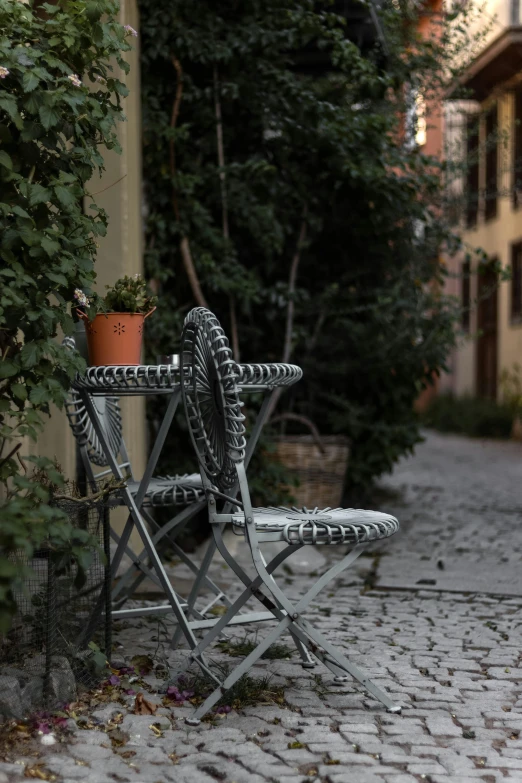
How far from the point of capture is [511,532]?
696 centimetres

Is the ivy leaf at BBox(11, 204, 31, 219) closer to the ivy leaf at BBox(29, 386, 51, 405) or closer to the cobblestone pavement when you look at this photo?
the ivy leaf at BBox(29, 386, 51, 405)

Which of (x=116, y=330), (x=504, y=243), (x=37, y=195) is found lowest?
(x=116, y=330)

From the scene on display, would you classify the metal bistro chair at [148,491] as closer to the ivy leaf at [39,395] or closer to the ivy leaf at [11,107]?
the ivy leaf at [39,395]

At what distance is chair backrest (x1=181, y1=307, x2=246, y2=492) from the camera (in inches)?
118

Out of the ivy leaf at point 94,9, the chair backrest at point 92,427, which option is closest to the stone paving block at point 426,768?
the chair backrest at point 92,427

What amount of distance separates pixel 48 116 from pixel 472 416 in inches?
650

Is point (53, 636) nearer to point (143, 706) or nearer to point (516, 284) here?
point (143, 706)

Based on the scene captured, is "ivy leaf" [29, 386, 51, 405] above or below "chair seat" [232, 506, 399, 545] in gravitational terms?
above

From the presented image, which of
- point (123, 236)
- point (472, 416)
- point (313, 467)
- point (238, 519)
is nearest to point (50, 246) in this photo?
point (238, 519)

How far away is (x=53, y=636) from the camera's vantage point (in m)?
3.04

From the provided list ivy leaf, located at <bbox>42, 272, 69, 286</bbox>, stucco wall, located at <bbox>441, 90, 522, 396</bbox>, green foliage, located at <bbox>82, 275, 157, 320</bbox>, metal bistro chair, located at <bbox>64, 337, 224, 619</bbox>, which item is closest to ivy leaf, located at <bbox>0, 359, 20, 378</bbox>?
ivy leaf, located at <bbox>42, 272, 69, 286</bbox>

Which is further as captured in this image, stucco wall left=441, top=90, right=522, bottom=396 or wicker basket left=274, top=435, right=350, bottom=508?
stucco wall left=441, top=90, right=522, bottom=396

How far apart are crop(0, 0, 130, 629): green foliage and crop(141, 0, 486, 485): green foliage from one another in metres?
2.79

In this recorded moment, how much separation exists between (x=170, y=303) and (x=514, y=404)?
12.0 m
